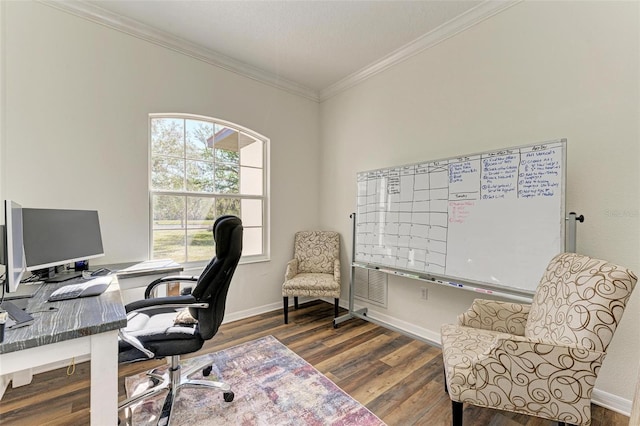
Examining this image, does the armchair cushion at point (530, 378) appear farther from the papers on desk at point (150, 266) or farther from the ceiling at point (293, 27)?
the ceiling at point (293, 27)

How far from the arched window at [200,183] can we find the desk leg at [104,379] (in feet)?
5.66

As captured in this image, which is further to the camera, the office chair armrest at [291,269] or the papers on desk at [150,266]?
the office chair armrest at [291,269]

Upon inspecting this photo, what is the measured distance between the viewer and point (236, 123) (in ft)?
10.2

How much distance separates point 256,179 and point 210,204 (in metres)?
0.65

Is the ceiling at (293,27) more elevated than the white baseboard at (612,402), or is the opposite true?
the ceiling at (293,27)

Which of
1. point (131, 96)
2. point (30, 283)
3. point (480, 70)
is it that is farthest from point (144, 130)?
point (480, 70)

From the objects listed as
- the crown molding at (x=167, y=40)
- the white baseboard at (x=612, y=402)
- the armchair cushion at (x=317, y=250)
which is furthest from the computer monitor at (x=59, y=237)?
the white baseboard at (x=612, y=402)

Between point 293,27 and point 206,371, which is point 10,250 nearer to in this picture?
point 206,371

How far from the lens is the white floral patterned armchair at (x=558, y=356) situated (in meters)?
1.18

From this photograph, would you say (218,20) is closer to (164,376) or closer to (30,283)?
(30,283)

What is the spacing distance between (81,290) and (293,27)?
2590mm

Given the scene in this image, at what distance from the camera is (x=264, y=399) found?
1766 millimetres

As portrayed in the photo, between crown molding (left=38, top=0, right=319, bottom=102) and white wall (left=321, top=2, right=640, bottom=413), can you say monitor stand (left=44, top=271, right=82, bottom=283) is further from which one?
white wall (left=321, top=2, right=640, bottom=413)

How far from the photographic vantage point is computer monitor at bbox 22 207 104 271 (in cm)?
172
